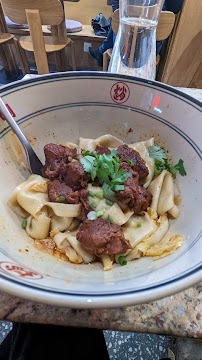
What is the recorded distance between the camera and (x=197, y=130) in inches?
61.2

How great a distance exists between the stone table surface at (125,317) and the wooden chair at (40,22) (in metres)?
3.19

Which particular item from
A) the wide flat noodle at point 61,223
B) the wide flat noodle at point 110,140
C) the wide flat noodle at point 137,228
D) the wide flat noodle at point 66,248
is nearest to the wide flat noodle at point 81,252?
the wide flat noodle at point 66,248

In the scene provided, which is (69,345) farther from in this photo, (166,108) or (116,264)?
(166,108)

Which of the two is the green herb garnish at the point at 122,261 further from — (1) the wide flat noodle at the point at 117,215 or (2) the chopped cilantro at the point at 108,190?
(2) the chopped cilantro at the point at 108,190

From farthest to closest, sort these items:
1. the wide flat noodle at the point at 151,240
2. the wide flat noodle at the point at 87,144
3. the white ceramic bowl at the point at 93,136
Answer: the wide flat noodle at the point at 87,144, the wide flat noodle at the point at 151,240, the white ceramic bowl at the point at 93,136

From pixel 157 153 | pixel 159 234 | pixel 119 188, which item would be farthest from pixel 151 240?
pixel 157 153

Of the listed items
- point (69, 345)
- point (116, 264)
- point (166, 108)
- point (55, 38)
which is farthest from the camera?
point (55, 38)

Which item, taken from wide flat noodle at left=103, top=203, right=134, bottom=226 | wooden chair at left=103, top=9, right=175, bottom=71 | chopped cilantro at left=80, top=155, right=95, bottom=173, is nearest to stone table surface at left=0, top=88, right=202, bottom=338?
wide flat noodle at left=103, top=203, right=134, bottom=226

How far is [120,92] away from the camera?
182 cm

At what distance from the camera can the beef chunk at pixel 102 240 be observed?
1302 mm

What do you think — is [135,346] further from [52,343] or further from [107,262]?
[107,262]

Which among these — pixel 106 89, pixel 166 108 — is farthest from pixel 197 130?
pixel 106 89

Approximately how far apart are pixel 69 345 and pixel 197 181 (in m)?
1.40

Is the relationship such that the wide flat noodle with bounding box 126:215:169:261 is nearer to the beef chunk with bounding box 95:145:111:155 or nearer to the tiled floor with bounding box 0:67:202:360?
the beef chunk with bounding box 95:145:111:155
